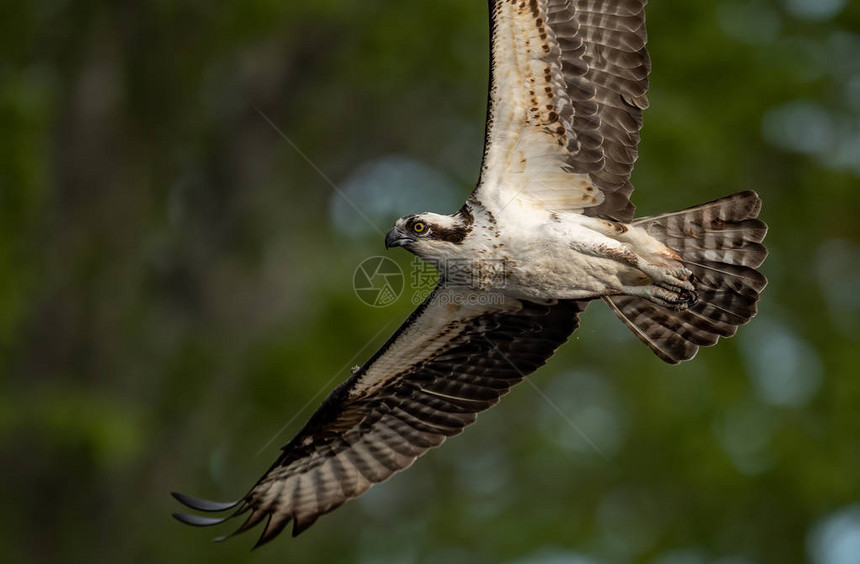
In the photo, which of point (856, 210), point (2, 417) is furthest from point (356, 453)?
point (856, 210)

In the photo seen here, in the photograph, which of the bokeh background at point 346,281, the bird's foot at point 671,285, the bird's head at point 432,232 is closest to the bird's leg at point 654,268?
the bird's foot at point 671,285

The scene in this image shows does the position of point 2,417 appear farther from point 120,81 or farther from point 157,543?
point 120,81

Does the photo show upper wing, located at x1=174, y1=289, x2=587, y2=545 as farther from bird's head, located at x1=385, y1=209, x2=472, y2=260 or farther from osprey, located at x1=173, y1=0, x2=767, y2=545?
→ bird's head, located at x1=385, y1=209, x2=472, y2=260

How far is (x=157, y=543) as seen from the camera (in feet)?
45.3

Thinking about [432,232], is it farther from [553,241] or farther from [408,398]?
[408,398]

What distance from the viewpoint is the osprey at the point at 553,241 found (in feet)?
20.1

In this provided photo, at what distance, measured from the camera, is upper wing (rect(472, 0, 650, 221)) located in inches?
Answer: 239

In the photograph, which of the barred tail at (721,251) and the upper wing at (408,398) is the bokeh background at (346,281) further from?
the barred tail at (721,251)

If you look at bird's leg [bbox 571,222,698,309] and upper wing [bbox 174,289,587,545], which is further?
upper wing [bbox 174,289,587,545]

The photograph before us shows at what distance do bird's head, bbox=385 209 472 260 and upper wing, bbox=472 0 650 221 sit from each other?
0.64ft

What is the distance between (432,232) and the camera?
611 cm

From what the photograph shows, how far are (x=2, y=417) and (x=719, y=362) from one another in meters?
8.29

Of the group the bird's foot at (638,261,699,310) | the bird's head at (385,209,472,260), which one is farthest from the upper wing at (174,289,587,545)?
the bird's head at (385,209,472,260)

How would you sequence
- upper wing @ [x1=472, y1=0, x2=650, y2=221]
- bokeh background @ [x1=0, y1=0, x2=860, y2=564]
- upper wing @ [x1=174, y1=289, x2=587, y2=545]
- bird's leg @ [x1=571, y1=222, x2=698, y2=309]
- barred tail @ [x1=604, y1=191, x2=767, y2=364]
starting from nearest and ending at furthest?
upper wing @ [x1=472, y1=0, x2=650, y2=221], bird's leg @ [x1=571, y1=222, x2=698, y2=309], barred tail @ [x1=604, y1=191, x2=767, y2=364], upper wing @ [x1=174, y1=289, x2=587, y2=545], bokeh background @ [x1=0, y1=0, x2=860, y2=564]
